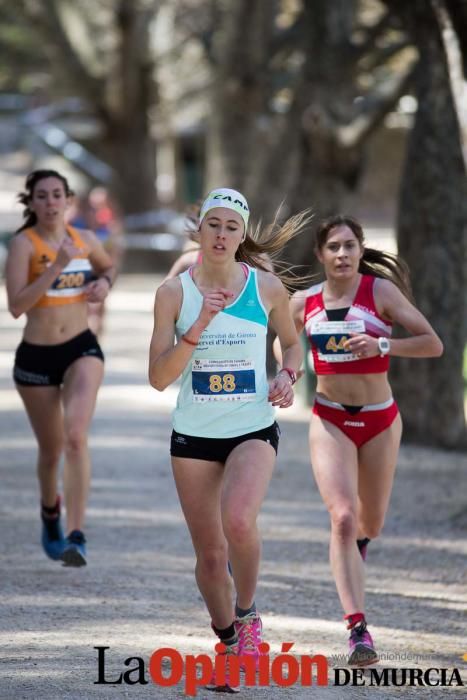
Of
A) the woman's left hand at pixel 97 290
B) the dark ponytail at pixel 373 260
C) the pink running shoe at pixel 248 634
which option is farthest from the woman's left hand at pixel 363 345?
the woman's left hand at pixel 97 290

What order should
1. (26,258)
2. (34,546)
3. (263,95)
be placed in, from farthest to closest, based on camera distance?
(263,95)
(34,546)
(26,258)

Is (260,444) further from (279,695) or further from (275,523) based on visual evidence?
(275,523)

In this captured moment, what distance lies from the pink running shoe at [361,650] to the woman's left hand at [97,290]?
111 inches

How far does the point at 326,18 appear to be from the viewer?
17.1 metres

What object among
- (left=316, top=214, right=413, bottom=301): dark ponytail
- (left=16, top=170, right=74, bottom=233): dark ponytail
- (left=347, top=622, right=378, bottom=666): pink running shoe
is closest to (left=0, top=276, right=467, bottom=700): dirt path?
(left=347, top=622, right=378, bottom=666): pink running shoe

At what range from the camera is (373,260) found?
23.5 feet

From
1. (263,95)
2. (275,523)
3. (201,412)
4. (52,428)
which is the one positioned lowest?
(275,523)

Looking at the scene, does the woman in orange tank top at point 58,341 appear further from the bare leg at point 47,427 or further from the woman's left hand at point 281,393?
the woman's left hand at point 281,393

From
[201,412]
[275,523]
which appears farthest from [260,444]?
[275,523]

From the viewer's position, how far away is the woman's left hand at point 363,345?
21.6ft

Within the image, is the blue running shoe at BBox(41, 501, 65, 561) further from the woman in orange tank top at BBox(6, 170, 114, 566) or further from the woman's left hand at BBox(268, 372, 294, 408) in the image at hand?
the woman's left hand at BBox(268, 372, 294, 408)

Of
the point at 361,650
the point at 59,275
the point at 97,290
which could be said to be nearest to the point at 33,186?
the point at 59,275

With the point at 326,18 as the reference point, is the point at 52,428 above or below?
below

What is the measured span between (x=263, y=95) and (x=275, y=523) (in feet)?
44.1
